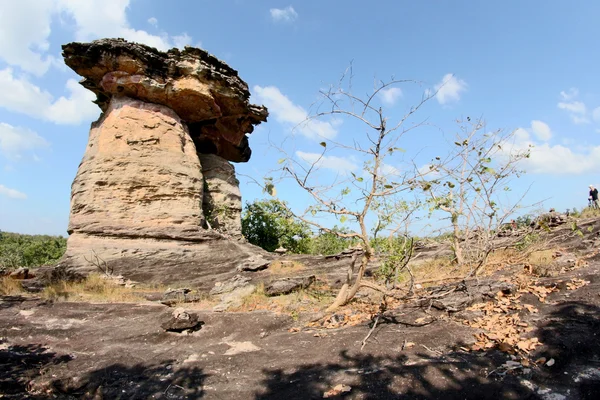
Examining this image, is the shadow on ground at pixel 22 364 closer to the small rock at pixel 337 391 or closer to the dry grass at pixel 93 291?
the dry grass at pixel 93 291

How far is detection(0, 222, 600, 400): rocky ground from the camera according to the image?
3473 mm

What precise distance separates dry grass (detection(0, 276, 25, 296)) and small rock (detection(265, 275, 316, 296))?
21.4 feet

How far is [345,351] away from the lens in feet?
15.2

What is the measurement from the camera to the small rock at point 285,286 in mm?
8269

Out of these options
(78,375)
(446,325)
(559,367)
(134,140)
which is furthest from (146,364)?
(134,140)

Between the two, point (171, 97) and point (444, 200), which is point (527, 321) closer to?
point (444, 200)

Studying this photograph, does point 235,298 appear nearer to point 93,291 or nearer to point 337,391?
point 93,291

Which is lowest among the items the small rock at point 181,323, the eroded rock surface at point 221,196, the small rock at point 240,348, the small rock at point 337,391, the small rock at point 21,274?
the small rock at point 240,348

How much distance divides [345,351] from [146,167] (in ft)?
32.2

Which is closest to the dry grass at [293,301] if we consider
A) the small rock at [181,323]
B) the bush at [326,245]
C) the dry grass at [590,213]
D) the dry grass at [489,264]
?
the small rock at [181,323]

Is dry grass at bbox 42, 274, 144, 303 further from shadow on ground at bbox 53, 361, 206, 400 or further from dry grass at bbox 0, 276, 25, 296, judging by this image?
shadow on ground at bbox 53, 361, 206, 400

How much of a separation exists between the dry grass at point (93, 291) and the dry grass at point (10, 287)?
0.76 m

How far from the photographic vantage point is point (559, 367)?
3525 millimetres

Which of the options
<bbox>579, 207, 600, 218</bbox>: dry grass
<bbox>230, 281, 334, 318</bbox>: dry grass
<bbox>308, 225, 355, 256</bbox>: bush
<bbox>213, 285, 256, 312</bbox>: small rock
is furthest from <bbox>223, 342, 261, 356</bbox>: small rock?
<bbox>579, 207, 600, 218</bbox>: dry grass
